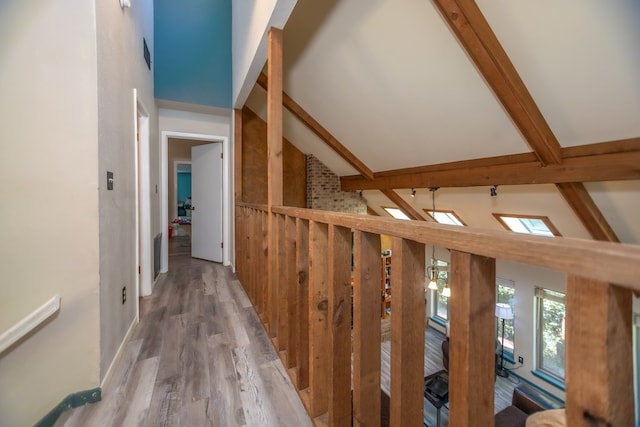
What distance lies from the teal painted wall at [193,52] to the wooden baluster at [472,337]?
401cm

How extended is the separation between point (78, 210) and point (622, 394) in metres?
1.89

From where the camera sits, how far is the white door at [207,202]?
4.20 metres

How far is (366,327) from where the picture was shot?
0.85 m

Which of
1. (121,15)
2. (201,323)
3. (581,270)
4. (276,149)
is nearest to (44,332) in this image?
(201,323)

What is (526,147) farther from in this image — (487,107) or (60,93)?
(60,93)

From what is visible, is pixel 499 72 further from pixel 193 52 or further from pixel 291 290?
pixel 193 52

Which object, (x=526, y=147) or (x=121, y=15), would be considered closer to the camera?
(x=121, y=15)

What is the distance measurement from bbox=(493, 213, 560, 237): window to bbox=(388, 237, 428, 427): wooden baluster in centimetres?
435

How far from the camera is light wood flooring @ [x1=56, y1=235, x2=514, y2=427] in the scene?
1.26 metres

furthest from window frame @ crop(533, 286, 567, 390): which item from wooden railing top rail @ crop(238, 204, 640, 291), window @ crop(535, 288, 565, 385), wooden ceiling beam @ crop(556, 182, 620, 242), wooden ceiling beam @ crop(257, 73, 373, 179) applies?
wooden railing top rail @ crop(238, 204, 640, 291)

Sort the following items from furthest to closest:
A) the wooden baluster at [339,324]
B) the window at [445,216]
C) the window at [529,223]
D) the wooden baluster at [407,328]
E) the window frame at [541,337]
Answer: the window at [445,216] → the window frame at [541,337] → the window at [529,223] → the wooden baluster at [339,324] → the wooden baluster at [407,328]

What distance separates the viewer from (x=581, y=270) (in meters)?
0.35

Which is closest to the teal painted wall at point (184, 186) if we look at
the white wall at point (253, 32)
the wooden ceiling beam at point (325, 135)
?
the wooden ceiling beam at point (325, 135)

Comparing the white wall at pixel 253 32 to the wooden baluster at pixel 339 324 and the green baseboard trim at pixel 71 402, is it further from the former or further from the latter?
the green baseboard trim at pixel 71 402
